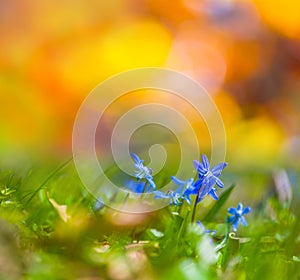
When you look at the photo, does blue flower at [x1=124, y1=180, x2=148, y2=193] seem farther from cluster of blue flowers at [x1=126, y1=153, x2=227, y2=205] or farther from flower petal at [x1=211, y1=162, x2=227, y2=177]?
flower petal at [x1=211, y1=162, x2=227, y2=177]

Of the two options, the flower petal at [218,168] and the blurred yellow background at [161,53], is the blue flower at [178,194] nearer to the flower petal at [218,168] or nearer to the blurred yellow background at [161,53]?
the flower petal at [218,168]

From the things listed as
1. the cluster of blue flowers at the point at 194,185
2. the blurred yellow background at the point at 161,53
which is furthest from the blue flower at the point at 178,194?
the blurred yellow background at the point at 161,53

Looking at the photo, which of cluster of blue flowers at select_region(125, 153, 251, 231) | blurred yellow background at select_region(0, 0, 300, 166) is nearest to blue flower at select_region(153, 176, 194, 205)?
cluster of blue flowers at select_region(125, 153, 251, 231)

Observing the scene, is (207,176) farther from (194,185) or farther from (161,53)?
(161,53)

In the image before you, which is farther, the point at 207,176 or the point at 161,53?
the point at 161,53

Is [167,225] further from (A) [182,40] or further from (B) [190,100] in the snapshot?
(A) [182,40]

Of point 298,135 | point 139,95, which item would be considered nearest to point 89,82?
point 139,95

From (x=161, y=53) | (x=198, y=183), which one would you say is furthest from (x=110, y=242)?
(x=161, y=53)

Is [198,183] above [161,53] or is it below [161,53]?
above
